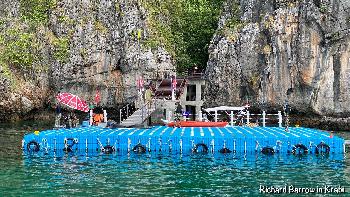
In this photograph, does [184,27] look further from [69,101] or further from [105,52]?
[69,101]

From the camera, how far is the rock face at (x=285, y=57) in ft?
208

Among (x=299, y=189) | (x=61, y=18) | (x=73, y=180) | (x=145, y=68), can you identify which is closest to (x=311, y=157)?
(x=299, y=189)

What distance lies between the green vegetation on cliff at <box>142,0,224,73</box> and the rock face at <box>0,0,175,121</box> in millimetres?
2163

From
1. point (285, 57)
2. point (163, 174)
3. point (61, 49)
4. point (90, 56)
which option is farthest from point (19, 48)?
point (163, 174)

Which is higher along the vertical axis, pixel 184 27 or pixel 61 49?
pixel 184 27

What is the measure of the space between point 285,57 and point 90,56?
92.1ft

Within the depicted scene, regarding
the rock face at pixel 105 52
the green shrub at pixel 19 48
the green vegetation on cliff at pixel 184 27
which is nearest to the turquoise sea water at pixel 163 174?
the rock face at pixel 105 52

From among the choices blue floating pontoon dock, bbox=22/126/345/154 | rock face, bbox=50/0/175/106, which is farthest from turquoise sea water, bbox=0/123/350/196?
rock face, bbox=50/0/175/106

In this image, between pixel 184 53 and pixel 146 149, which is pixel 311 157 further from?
pixel 184 53

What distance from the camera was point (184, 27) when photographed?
78.4 m

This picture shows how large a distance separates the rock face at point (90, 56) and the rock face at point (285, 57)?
9.76m

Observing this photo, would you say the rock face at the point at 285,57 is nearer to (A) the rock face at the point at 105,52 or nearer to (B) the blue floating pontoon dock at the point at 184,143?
(A) the rock face at the point at 105,52

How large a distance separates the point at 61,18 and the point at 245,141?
4439cm

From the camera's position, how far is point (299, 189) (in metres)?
25.2
